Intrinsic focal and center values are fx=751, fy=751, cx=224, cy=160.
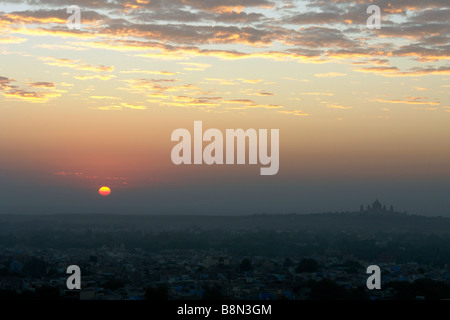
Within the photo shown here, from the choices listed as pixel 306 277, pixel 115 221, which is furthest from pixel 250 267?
pixel 115 221

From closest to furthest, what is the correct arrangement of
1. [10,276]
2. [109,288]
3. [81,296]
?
[81,296] → [109,288] → [10,276]

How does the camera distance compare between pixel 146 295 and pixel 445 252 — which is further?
pixel 445 252

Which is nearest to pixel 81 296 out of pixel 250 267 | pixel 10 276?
pixel 10 276

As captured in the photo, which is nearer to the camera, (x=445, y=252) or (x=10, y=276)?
(x=10, y=276)
